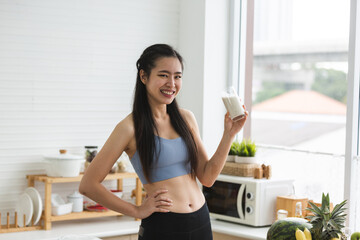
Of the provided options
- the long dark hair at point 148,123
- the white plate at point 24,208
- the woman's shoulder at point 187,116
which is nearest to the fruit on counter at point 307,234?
the long dark hair at point 148,123

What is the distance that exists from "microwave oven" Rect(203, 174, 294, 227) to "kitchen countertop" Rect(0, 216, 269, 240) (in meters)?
0.06

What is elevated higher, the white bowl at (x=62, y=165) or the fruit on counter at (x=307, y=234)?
the white bowl at (x=62, y=165)

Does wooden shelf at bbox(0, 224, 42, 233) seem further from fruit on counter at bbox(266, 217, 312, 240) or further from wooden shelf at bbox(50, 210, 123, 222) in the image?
fruit on counter at bbox(266, 217, 312, 240)

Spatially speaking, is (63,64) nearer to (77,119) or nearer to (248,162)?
(77,119)

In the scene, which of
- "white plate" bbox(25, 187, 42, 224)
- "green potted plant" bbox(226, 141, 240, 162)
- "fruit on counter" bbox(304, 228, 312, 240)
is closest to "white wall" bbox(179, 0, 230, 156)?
"green potted plant" bbox(226, 141, 240, 162)

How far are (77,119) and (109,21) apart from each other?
799mm

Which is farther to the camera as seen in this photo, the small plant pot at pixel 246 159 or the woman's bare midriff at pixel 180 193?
the small plant pot at pixel 246 159

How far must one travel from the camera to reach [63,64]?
12.0 ft

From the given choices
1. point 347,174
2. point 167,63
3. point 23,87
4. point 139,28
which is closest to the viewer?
point 167,63

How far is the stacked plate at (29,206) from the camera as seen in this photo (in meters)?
3.30

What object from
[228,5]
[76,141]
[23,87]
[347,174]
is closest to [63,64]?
[23,87]

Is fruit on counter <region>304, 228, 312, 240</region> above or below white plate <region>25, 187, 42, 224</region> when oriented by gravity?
above

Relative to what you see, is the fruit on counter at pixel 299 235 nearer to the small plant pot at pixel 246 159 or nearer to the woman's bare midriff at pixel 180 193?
the woman's bare midriff at pixel 180 193

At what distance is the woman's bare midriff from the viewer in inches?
80.4
